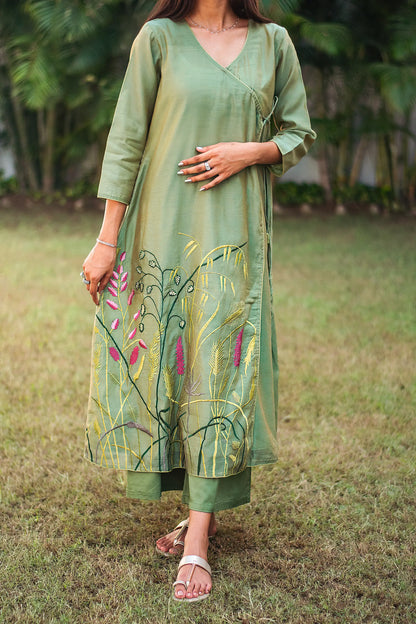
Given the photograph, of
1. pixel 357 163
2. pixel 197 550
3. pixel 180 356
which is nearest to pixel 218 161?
pixel 180 356

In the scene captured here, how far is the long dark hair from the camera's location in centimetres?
187

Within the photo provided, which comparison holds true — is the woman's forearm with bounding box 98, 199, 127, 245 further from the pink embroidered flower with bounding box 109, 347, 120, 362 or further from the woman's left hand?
the pink embroidered flower with bounding box 109, 347, 120, 362

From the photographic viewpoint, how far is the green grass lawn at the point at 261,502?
1.84m

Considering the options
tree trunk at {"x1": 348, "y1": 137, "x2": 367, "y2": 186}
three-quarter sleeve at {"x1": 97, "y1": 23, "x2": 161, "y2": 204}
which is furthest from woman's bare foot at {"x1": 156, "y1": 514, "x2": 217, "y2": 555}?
tree trunk at {"x1": 348, "y1": 137, "x2": 367, "y2": 186}

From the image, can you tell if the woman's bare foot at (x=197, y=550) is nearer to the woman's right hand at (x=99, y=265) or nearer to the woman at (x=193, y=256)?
the woman at (x=193, y=256)

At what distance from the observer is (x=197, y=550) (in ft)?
6.34

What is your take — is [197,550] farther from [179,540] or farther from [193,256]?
[193,256]

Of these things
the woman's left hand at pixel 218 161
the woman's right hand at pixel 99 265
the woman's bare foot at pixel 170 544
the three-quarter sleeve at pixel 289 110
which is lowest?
the woman's bare foot at pixel 170 544

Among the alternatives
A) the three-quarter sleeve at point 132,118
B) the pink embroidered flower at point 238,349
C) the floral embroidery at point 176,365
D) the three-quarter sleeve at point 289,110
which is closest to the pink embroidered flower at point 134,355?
the floral embroidery at point 176,365

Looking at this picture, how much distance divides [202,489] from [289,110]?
109 cm

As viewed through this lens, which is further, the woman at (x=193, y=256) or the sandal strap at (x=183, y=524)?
the sandal strap at (x=183, y=524)

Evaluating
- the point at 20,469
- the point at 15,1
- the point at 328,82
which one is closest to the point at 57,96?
the point at 15,1

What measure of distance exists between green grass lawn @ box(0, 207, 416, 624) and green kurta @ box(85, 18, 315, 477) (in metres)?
0.32

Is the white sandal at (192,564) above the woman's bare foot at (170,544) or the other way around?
above
